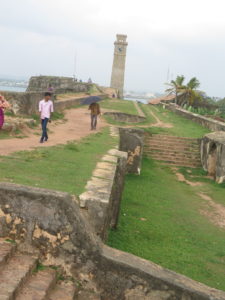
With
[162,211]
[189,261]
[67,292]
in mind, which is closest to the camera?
[67,292]

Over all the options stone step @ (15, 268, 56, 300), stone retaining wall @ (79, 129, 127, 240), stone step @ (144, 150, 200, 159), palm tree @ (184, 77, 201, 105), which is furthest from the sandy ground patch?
palm tree @ (184, 77, 201, 105)

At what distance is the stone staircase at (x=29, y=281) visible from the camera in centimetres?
375

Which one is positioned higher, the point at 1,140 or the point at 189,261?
the point at 1,140

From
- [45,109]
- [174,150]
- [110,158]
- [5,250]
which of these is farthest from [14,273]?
[174,150]

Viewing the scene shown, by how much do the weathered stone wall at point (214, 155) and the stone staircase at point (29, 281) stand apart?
1002 centimetres

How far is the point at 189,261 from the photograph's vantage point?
22.5 feet

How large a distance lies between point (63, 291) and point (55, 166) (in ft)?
10.9

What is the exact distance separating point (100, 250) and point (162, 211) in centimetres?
532

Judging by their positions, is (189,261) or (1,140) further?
(1,140)

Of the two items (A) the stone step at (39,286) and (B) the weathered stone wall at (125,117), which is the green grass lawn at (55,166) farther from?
(B) the weathered stone wall at (125,117)

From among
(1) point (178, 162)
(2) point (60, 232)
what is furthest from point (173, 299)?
(1) point (178, 162)

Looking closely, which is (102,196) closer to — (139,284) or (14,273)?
(139,284)

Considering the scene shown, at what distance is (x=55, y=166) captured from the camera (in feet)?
23.9

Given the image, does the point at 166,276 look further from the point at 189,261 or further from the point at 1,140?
the point at 1,140
